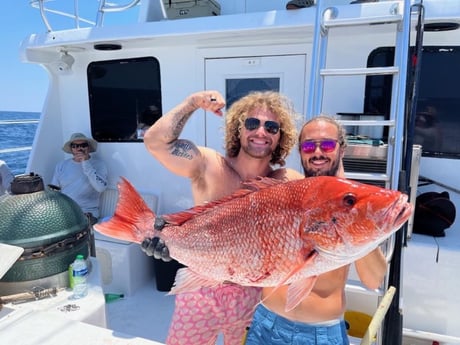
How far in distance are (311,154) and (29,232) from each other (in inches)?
58.3

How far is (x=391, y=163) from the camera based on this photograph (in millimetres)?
2293

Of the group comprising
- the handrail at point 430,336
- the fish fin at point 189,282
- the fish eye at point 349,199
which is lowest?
the handrail at point 430,336

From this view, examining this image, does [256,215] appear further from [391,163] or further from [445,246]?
[445,246]

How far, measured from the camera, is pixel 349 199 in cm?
104

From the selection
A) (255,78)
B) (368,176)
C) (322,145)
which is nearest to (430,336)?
(368,176)

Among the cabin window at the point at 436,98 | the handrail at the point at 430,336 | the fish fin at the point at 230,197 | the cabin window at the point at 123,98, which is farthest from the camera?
the cabin window at the point at 123,98

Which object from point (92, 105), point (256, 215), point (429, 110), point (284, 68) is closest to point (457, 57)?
point (429, 110)

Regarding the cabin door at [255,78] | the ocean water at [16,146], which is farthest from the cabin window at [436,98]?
the ocean water at [16,146]

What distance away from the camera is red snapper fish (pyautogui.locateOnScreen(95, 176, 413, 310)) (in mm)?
1013

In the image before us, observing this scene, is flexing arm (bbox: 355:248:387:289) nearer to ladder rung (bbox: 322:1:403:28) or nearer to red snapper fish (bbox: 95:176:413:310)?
red snapper fish (bbox: 95:176:413:310)

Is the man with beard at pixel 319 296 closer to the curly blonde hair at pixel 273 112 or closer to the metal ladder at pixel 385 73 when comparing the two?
the curly blonde hair at pixel 273 112

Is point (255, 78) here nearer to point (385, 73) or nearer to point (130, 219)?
point (385, 73)

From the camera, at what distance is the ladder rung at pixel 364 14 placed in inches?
97.0

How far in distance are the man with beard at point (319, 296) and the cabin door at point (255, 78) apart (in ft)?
6.96
